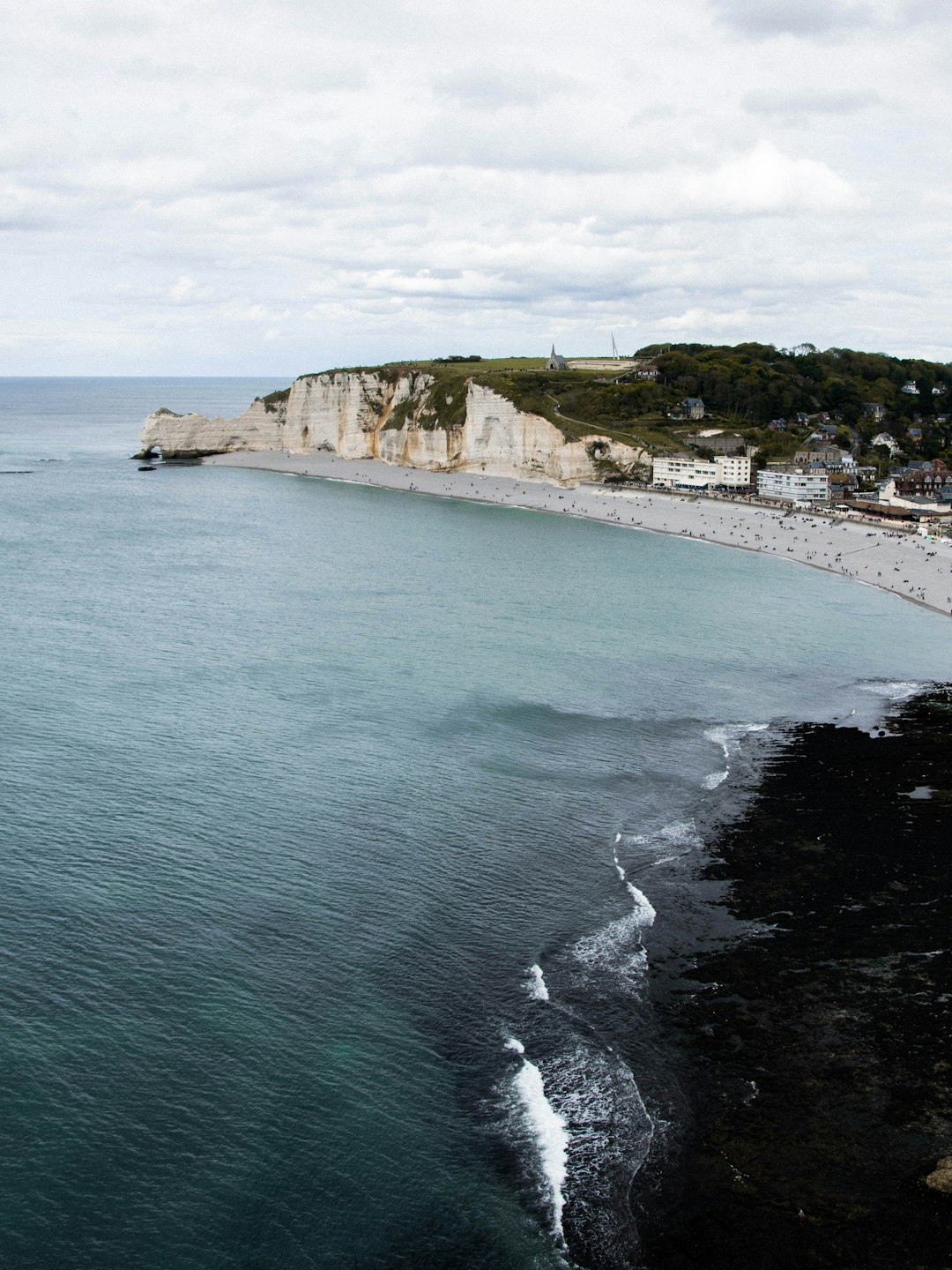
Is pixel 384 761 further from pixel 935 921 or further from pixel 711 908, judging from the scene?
pixel 935 921

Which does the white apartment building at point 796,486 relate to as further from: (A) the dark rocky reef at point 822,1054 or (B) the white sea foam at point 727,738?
(A) the dark rocky reef at point 822,1054

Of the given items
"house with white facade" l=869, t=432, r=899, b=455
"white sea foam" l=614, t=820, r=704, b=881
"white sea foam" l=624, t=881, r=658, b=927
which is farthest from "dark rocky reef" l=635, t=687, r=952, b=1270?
"house with white facade" l=869, t=432, r=899, b=455

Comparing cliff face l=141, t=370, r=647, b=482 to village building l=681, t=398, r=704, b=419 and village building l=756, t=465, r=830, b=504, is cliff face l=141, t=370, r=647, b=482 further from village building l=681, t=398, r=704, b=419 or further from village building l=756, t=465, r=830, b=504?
Answer: village building l=681, t=398, r=704, b=419

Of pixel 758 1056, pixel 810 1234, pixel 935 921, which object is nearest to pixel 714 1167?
pixel 810 1234

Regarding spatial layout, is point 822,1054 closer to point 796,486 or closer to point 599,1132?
point 599,1132

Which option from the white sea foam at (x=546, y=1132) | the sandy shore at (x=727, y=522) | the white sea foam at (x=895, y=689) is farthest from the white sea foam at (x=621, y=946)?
the sandy shore at (x=727, y=522)

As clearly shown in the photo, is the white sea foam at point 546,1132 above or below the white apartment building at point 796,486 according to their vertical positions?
below
